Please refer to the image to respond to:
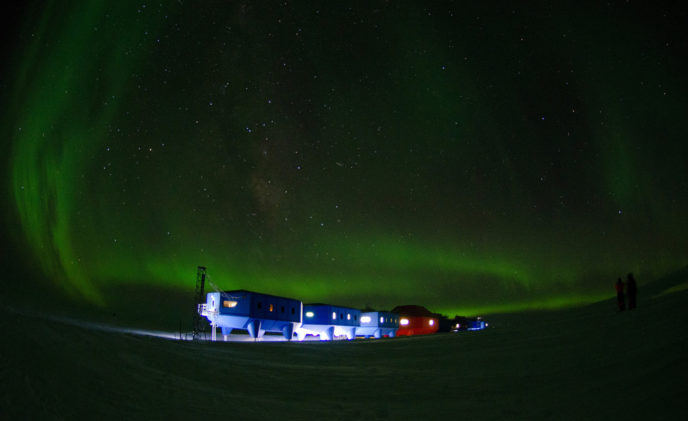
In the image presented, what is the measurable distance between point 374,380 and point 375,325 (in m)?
48.2

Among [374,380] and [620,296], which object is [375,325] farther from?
[374,380]

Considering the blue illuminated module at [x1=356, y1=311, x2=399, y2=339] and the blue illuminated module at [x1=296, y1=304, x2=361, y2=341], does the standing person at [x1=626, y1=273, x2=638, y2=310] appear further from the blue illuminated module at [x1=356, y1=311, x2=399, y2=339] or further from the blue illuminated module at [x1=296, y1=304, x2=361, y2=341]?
the blue illuminated module at [x1=356, y1=311, x2=399, y2=339]

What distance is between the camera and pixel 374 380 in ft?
35.7

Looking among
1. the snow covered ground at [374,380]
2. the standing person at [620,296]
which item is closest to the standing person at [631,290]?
the standing person at [620,296]

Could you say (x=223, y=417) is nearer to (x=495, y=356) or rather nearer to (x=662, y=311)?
(x=495, y=356)

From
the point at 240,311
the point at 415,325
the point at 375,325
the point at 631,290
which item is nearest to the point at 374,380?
the point at 631,290

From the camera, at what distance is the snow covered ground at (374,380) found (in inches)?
258

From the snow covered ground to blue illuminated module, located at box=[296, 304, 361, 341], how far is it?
Answer: 3362 cm

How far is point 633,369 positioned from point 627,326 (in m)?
4.06

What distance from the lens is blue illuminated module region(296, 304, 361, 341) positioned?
46.3 m

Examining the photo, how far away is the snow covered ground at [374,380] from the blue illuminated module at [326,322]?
110 ft

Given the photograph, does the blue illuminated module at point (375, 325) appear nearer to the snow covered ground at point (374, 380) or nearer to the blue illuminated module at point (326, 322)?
the blue illuminated module at point (326, 322)

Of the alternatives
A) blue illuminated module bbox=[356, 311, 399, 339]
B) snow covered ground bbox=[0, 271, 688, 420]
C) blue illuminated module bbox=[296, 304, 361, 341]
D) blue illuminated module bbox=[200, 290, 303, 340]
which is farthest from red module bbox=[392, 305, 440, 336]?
snow covered ground bbox=[0, 271, 688, 420]

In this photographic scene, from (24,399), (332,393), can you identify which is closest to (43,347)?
(24,399)
